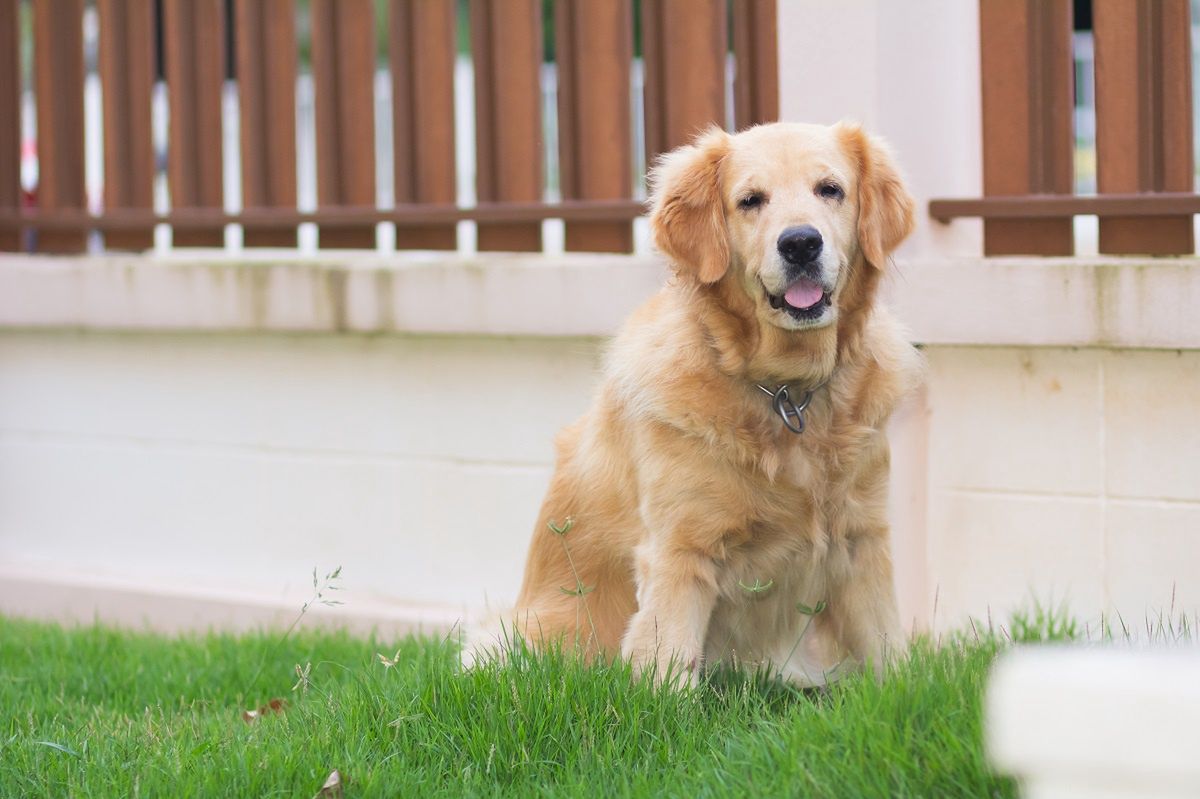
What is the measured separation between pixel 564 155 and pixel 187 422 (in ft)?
6.21

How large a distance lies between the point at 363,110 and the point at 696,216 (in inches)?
89.1

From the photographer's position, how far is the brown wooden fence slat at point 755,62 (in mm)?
4508

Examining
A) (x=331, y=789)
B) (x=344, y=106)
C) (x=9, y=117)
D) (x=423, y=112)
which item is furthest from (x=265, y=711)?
(x=9, y=117)

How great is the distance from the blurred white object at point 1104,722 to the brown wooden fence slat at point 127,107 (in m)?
5.08

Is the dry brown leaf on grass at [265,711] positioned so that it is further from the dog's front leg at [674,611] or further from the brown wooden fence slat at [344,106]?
the brown wooden fence slat at [344,106]

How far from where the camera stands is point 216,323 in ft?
17.5

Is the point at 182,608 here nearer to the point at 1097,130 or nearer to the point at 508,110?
the point at 508,110

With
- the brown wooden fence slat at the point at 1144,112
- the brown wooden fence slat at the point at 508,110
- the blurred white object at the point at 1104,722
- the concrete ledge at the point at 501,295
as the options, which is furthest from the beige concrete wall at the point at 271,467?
the blurred white object at the point at 1104,722

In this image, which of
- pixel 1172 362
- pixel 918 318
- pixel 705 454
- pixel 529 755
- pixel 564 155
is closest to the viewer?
pixel 529 755

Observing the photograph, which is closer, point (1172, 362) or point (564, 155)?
point (1172, 362)

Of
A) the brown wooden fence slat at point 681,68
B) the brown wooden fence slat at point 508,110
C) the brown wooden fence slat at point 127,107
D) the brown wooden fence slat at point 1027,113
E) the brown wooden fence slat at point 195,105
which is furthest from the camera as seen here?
the brown wooden fence slat at point 127,107

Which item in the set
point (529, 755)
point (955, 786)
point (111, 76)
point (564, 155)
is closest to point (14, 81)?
point (111, 76)

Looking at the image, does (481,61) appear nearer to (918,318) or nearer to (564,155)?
(564,155)

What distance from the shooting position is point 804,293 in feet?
10.7
